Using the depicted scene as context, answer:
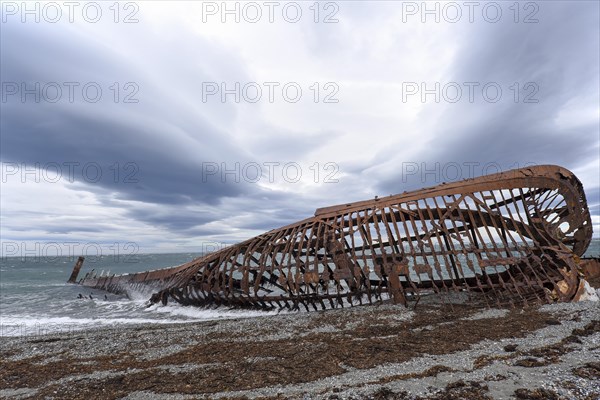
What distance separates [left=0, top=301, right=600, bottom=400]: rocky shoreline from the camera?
464cm

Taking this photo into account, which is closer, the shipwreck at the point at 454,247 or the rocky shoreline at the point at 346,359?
the rocky shoreline at the point at 346,359

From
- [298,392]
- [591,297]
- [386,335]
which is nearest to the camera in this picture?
[298,392]

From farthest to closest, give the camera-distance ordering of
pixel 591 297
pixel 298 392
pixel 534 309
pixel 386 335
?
pixel 591 297 → pixel 534 309 → pixel 386 335 → pixel 298 392

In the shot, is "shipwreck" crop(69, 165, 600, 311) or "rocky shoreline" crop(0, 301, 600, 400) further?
"shipwreck" crop(69, 165, 600, 311)

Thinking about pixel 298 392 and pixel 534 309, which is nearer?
pixel 298 392

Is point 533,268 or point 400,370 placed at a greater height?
point 533,268

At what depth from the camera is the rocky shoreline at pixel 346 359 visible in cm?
464

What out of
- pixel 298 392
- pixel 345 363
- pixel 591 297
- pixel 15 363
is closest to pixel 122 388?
pixel 298 392

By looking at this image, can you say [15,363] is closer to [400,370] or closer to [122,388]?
[122,388]

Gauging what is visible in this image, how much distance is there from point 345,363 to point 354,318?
4000 mm

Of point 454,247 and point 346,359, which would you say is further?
point 454,247

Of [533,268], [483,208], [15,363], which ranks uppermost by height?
[483,208]

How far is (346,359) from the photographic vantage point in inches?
245

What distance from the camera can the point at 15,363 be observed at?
7965 millimetres
